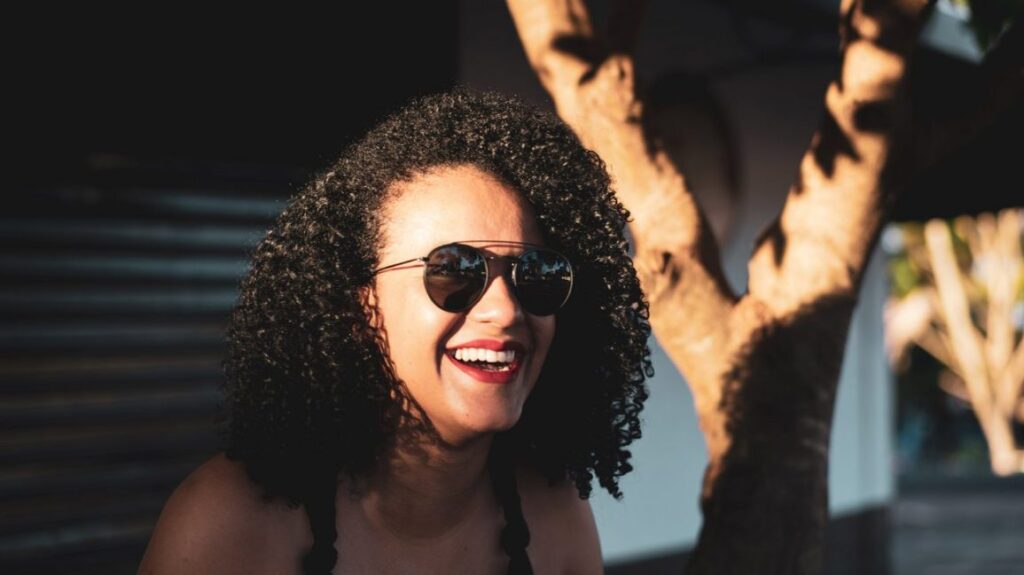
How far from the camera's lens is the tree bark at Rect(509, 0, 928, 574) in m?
2.67

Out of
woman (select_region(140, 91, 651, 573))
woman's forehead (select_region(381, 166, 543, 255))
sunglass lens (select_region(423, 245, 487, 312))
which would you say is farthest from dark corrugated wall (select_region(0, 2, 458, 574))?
sunglass lens (select_region(423, 245, 487, 312))

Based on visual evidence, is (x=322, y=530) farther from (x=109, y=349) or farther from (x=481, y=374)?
(x=109, y=349)

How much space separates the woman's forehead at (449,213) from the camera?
6.44 ft

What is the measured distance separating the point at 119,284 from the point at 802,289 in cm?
290

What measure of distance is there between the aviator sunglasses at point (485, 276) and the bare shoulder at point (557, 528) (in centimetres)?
52

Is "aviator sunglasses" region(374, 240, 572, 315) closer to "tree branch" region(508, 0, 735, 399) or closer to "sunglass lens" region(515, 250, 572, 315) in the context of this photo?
"sunglass lens" region(515, 250, 572, 315)

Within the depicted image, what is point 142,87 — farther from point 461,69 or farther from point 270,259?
point 270,259

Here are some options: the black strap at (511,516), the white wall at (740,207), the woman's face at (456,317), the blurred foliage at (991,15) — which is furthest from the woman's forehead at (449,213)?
the white wall at (740,207)

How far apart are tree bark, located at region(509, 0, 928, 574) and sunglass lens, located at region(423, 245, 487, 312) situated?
867mm

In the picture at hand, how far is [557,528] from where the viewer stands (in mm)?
2373

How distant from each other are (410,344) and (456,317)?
0.30ft

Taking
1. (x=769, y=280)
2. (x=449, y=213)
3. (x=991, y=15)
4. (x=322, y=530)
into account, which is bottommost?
(x=322, y=530)

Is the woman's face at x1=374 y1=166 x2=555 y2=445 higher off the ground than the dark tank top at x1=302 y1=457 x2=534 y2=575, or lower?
higher

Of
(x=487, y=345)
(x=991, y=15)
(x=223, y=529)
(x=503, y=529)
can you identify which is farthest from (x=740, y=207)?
(x=223, y=529)
